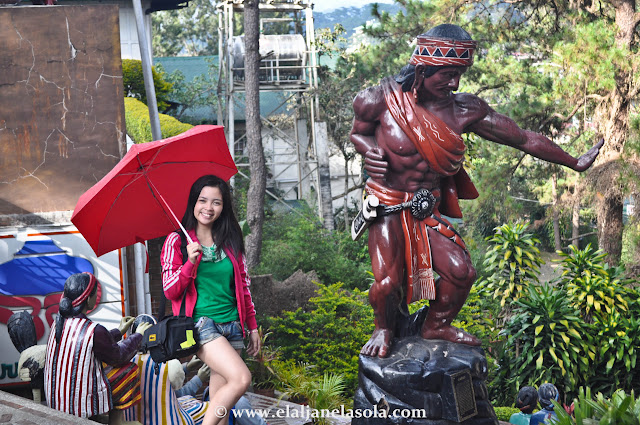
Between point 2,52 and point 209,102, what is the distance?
15030mm

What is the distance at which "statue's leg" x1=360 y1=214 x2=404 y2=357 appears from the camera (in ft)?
18.0

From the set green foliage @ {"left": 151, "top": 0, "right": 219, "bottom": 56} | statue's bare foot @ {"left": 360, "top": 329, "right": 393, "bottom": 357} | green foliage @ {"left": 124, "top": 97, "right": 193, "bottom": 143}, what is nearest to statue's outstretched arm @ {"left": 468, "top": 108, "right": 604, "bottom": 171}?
statue's bare foot @ {"left": 360, "top": 329, "right": 393, "bottom": 357}

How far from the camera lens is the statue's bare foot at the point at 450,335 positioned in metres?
5.44

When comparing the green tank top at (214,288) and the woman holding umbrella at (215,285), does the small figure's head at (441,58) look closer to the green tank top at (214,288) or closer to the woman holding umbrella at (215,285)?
the woman holding umbrella at (215,285)

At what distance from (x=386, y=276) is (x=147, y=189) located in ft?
6.35

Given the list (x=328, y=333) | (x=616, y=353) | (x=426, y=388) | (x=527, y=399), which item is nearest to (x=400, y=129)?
(x=426, y=388)

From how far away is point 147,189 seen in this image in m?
4.53

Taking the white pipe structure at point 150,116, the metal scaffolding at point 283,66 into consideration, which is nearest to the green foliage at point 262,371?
the white pipe structure at point 150,116

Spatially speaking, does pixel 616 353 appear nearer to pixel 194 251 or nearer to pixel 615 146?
pixel 615 146

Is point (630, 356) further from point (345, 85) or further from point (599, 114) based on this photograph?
point (345, 85)

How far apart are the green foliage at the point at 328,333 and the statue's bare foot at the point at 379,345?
258cm

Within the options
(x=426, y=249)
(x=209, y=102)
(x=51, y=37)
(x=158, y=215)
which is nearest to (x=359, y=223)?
(x=426, y=249)

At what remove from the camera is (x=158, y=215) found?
465 centimetres

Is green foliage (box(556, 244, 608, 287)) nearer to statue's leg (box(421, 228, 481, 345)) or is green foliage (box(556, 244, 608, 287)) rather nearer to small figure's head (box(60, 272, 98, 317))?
statue's leg (box(421, 228, 481, 345))
